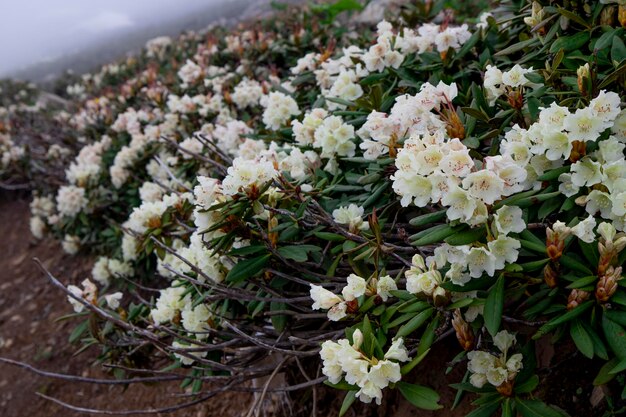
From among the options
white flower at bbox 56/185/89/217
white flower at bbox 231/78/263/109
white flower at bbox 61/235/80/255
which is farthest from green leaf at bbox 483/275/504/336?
white flower at bbox 61/235/80/255

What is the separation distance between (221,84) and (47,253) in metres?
2.35

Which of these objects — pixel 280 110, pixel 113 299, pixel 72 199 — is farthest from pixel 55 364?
pixel 280 110

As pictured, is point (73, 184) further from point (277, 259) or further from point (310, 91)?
point (277, 259)

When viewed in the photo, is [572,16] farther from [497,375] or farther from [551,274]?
[497,375]

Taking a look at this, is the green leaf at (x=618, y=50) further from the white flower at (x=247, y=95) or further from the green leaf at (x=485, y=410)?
the white flower at (x=247, y=95)

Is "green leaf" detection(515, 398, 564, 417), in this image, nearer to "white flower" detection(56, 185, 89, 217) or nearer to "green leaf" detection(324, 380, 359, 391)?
"green leaf" detection(324, 380, 359, 391)

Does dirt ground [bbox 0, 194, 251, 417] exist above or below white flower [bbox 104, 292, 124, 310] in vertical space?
below

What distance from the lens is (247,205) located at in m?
1.53

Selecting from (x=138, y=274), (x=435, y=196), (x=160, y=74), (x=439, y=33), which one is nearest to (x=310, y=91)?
(x=439, y=33)

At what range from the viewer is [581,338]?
1229 millimetres

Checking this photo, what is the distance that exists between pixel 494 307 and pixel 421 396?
0.27 m

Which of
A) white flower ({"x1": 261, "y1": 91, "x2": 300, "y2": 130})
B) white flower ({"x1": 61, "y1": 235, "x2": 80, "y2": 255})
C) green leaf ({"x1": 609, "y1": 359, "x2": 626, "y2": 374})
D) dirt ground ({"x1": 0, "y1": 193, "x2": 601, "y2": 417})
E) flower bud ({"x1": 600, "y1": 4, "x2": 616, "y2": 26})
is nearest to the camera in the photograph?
green leaf ({"x1": 609, "y1": 359, "x2": 626, "y2": 374})

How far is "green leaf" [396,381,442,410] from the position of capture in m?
1.27

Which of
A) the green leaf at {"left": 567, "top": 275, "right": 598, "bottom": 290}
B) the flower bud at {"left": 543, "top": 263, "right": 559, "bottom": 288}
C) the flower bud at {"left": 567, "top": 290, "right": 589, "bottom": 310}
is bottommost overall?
the flower bud at {"left": 567, "top": 290, "right": 589, "bottom": 310}
